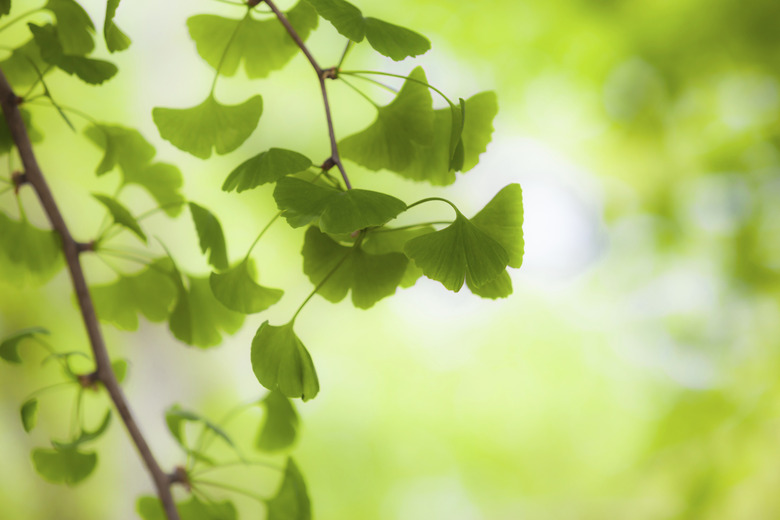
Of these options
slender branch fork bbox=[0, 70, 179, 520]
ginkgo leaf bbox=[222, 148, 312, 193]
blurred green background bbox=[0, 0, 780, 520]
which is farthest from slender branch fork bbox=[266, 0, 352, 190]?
blurred green background bbox=[0, 0, 780, 520]

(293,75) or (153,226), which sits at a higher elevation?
(293,75)

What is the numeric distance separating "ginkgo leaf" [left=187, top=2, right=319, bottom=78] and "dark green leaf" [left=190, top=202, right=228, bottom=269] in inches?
2.4

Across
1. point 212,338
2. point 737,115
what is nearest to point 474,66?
point 737,115

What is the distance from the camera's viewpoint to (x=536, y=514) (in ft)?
3.98

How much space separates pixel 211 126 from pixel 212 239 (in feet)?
0.14

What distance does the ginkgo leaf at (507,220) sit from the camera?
0.62 ft

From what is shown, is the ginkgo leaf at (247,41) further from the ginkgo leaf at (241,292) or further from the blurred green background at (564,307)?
the blurred green background at (564,307)

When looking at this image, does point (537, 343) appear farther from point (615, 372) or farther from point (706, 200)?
point (706, 200)

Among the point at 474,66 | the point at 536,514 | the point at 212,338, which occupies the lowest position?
the point at 212,338

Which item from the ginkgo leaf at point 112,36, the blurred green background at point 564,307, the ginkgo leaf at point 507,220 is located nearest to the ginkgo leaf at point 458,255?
the ginkgo leaf at point 507,220

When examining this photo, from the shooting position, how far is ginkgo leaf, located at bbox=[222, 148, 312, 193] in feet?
0.60

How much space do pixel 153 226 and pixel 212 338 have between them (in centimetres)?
86

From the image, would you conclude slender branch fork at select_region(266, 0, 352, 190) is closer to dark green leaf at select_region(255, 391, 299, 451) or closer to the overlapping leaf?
the overlapping leaf

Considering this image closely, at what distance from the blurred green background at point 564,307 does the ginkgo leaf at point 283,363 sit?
2.94ft
